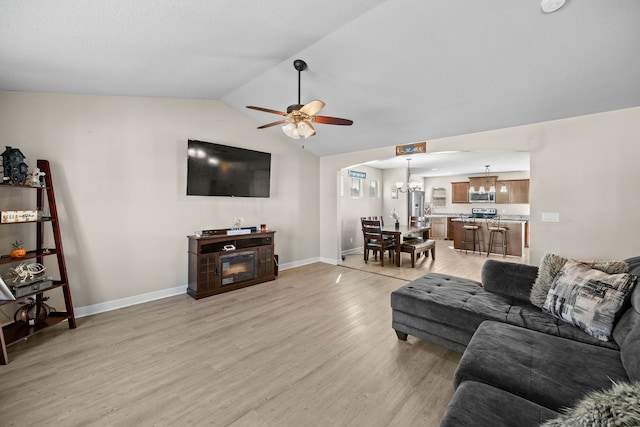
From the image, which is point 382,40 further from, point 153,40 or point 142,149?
point 142,149

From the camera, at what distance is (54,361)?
2.24m

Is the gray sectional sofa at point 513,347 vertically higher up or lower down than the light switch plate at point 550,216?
lower down

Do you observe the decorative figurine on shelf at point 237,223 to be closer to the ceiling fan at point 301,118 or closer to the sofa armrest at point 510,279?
the ceiling fan at point 301,118

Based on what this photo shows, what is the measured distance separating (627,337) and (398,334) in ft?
5.01

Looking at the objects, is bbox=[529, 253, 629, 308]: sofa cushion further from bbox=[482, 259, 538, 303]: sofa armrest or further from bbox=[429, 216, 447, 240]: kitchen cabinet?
bbox=[429, 216, 447, 240]: kitchen cabinet

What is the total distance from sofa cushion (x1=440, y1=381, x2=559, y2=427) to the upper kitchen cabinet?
8904mm

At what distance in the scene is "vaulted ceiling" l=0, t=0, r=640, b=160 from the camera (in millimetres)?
1959

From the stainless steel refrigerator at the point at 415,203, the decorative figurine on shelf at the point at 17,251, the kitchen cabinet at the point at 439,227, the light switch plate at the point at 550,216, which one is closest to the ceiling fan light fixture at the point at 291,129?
the decorative figurine on shelf at the point at 17,251

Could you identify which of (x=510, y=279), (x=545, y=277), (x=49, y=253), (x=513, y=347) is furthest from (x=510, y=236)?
(x=49, y=253)

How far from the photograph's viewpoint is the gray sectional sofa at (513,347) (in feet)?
3.71

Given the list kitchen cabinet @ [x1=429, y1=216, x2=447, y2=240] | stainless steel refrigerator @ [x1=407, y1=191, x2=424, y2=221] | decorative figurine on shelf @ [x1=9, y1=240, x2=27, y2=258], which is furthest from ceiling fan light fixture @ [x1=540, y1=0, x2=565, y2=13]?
kitchen cabinet @ [x1=429, y1=216, x2=447, y2=240]

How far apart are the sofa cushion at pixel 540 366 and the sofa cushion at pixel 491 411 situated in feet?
0.63

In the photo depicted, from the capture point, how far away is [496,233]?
6.68 metres

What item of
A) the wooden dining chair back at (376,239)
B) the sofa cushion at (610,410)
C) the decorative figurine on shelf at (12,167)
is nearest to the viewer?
the sofa cushion at (610,410)
